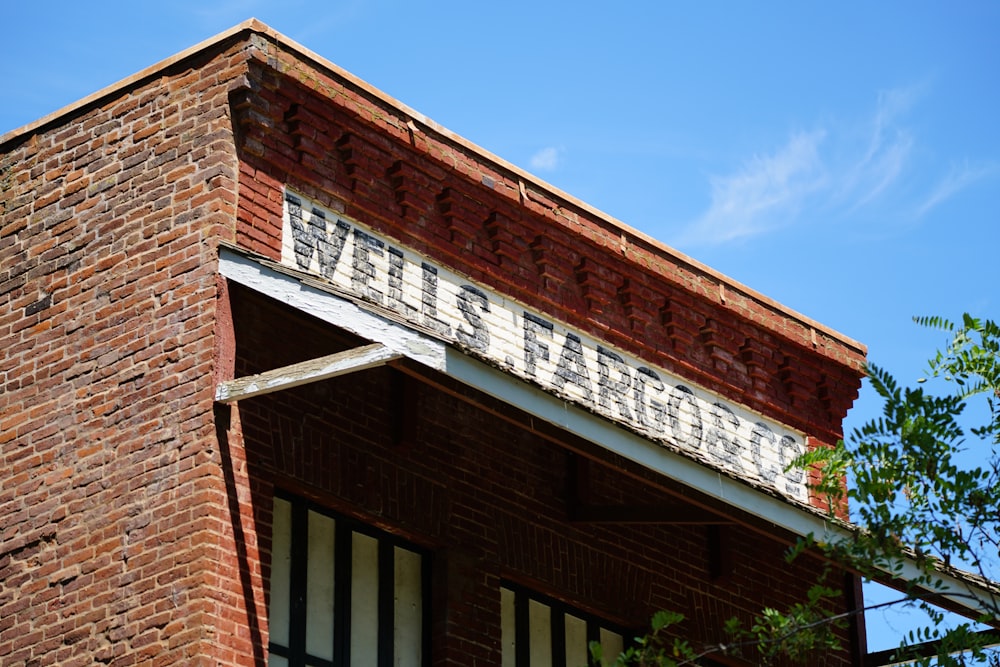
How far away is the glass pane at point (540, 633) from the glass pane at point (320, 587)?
6.96 feet

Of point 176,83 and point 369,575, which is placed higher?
point 176,83

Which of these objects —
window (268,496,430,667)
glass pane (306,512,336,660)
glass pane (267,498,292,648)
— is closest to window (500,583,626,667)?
window (268,496,430,667)

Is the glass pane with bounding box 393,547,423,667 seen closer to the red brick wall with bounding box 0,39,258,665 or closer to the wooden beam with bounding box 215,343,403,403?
the red brick wall with bounding box 0,39,258,665

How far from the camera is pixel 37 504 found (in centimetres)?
1241

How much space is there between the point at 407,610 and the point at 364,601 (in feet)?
1.45

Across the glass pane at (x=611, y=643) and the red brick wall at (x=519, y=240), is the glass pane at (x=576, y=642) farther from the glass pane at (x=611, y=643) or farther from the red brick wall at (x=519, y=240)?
the red brick wall at (x=519, y=240)

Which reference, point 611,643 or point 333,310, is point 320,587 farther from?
point 611,643

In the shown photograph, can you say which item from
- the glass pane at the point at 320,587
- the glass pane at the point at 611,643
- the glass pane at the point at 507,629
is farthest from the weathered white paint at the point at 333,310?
the glass pane at the point at 611,643

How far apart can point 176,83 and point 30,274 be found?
70.6 inches

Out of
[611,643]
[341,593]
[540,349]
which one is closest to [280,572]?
[341,593]

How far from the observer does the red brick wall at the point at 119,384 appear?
11.5 metres

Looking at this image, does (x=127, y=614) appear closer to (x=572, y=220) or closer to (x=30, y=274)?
(x=30, y=274)

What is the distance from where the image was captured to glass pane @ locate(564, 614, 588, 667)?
1440 cm

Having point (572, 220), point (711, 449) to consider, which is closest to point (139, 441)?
point (572, 220)
